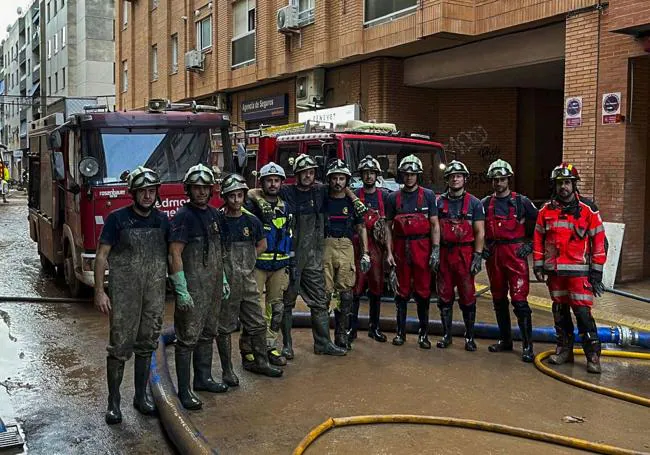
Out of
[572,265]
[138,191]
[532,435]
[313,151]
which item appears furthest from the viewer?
[313,151]

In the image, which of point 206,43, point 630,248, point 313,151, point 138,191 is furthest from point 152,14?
point 138,191

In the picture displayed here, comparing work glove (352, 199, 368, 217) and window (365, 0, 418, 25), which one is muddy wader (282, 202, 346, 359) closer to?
work glove (352, 199, 368, 217)

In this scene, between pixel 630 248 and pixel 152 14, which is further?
pixel 152 14

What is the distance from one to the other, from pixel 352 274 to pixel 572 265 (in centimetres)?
209

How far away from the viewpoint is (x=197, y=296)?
5.27 m

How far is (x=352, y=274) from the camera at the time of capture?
6887 mm

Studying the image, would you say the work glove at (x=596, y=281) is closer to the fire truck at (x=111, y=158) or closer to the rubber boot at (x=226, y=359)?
the rubber boot at (x=226, y=359)

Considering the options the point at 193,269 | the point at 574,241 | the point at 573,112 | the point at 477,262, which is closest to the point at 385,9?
the point at 573,112

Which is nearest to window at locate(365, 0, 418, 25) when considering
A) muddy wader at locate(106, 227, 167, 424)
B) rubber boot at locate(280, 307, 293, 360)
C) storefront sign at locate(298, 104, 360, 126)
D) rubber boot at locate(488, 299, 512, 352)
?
storefront sign at locate(298, 104, 360, 126)

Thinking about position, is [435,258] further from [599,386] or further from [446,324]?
[599,386]

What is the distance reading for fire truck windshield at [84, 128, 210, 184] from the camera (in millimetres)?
8789

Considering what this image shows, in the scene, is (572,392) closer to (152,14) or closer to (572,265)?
(572,265)

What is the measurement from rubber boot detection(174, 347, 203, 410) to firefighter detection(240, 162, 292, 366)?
1033 mm

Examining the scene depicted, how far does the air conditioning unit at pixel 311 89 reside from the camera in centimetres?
1794
